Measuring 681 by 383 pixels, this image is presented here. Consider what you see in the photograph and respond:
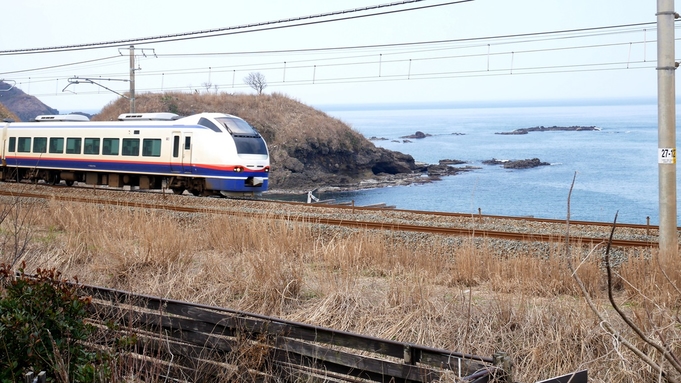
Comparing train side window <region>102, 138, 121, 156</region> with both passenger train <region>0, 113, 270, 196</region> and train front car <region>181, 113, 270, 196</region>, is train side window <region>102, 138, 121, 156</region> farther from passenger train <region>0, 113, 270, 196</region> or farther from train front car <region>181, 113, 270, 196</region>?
train front car <region>181, 113, 270, 196</region>

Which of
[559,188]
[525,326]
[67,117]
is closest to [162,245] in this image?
[525,326]

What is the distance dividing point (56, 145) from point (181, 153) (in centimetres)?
687

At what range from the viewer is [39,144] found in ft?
89.2

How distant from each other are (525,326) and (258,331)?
2.79m

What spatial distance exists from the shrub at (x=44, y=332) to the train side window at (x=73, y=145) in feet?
66.8

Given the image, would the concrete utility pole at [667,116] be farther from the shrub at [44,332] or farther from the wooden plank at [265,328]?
the shrub at [44,332]

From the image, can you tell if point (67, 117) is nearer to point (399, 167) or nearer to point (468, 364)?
point (468, 364)

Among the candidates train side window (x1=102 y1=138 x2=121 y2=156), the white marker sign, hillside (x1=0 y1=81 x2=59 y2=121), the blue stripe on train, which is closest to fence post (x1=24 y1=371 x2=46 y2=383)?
the white marker sign

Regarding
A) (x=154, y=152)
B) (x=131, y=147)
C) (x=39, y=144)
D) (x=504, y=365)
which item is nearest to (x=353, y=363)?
(x=504, y=365)

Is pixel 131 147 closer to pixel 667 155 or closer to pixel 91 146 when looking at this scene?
pixel 91 146

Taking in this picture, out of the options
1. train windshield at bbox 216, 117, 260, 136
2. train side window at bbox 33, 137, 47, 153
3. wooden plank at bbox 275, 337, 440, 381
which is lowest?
wooden plank at bbox 275, 337, 440, 381

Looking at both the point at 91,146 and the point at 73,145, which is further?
the point at 73,145

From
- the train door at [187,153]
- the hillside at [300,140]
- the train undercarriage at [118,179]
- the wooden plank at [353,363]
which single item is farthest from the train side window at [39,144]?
the hillside at [300,140]

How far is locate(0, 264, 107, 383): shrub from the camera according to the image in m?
5.61
